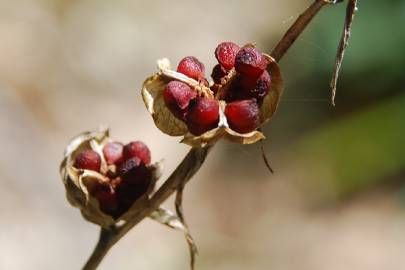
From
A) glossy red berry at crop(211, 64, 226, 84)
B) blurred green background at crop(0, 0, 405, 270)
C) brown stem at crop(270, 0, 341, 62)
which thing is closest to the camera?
brown stem at crop(270, 0, 341, 62)

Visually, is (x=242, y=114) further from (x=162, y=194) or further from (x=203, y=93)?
(x=162, y=194)

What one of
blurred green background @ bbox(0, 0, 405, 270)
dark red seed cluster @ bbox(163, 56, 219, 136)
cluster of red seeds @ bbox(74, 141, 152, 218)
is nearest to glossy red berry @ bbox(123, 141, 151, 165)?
cluster of red seeds @ bbox(74, 141, 152, 218)

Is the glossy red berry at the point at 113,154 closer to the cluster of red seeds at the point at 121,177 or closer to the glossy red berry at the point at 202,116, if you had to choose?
the cluster of red seeds at the point at 121,177

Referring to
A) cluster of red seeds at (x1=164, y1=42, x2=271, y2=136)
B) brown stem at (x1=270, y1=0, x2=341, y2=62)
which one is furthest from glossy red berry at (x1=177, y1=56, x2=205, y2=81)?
brown stem at (x1=270, y1=0, x2=341, y2=62)

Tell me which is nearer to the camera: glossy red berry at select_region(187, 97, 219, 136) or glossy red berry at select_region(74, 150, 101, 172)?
glossy red berry at select_region(187, 97, 219, 136)

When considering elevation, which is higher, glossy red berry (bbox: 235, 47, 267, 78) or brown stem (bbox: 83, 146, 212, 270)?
glossy red berry (bbox: 235, 47, 267, 78)

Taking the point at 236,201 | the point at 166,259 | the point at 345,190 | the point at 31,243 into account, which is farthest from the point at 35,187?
the point at 345,190

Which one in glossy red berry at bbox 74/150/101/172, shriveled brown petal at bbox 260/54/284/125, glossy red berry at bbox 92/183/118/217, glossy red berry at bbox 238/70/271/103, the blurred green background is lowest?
the blurred green background

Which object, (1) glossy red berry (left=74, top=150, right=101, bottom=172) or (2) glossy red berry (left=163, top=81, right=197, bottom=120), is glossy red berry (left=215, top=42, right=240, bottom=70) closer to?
(2) glossy red berry (left=163, top=81, right=197, bottom=120)

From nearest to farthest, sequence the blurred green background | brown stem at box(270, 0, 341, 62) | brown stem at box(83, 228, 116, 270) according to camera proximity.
Answer: brown stem at box(270, 0, 341, 62)
brown stem at box(83, 228, 116, 270)
the blurred green background
